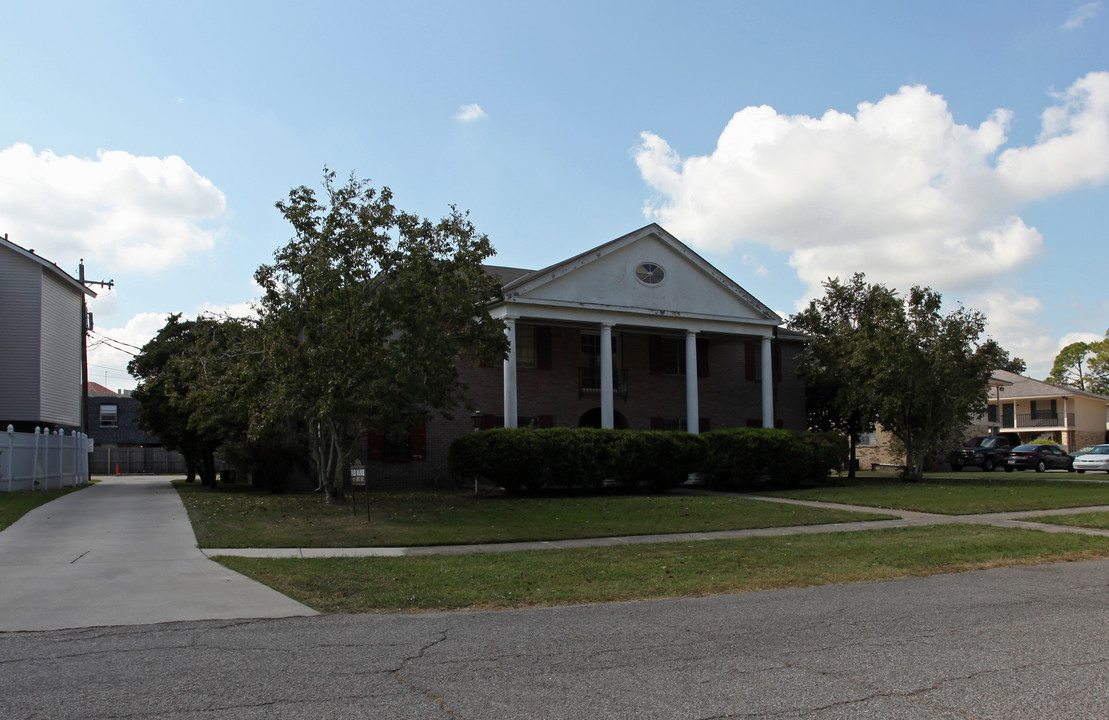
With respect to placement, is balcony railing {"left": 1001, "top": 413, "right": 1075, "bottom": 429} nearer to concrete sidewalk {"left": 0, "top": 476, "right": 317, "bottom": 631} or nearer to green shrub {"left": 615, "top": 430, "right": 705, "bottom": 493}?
green shrub {"left": 615, "top": 430, "right": 705, "bottom": 493}

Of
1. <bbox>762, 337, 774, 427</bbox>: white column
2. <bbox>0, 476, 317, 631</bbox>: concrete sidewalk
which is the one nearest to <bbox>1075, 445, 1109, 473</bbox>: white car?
<bbox>762, 337, 774, 427</bbox>: white column

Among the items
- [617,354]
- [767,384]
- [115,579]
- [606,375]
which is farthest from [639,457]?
[115,579]

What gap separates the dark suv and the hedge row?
16.6 metres

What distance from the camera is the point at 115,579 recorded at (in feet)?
32.7

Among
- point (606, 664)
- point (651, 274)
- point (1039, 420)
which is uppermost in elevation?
point (651, 274)

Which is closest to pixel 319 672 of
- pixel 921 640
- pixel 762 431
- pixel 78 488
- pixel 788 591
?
pixel 921 640

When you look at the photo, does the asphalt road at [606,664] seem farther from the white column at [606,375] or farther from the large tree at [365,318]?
the white column at [606,375]

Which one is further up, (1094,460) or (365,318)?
(365,318)

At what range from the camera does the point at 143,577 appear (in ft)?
33.2

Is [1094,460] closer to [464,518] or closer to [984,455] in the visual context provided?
[984,455]

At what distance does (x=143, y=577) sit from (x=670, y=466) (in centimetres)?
1768

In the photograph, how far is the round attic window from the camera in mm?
28531

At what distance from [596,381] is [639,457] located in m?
5.68

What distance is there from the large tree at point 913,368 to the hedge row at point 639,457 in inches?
94.9
